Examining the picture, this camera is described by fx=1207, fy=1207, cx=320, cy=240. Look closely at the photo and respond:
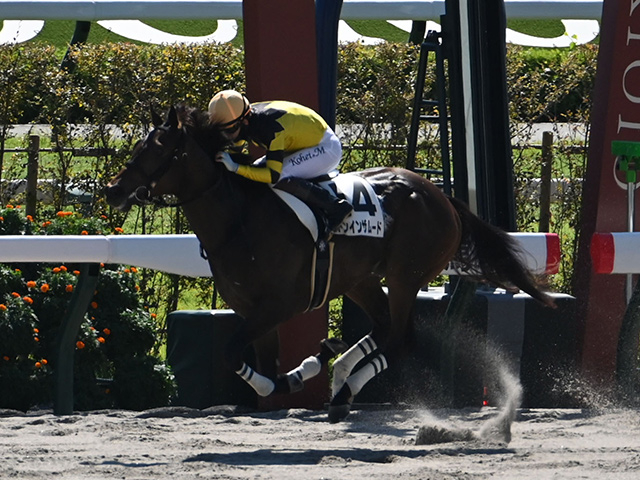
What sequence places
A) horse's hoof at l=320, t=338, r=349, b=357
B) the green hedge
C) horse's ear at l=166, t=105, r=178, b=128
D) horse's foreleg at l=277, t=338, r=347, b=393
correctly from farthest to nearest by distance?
the green hedge < horse's hoof at l=320, t=338, r=349, b=357 < horse's foreleg at l=277, t=338, r=347, b=393 < horse's ear at l=166, t=105, r=178, b=128

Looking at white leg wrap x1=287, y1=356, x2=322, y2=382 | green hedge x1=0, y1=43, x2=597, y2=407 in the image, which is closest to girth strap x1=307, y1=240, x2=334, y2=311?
white leg wrap x1=287, y1=356, x2=322, y2=382

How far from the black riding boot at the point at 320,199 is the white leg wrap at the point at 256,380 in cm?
69

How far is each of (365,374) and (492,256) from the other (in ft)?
3.31

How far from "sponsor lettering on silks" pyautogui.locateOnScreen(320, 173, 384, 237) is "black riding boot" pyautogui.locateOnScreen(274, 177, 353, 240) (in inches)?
3.4

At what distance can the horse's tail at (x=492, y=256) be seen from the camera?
242 inches

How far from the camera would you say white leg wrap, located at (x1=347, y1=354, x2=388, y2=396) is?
557cm

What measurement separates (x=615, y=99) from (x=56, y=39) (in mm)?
13402

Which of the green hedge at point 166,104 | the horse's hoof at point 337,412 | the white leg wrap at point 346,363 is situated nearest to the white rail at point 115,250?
the white leg wrap at point 346,363

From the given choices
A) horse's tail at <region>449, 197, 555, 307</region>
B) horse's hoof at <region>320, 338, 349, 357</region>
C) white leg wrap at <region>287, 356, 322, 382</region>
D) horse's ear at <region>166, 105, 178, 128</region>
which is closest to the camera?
horse's ear at <region>166, 105, 178, 128</region>

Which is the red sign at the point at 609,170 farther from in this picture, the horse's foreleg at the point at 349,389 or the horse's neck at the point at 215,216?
the horse's neck at the point at 215,216

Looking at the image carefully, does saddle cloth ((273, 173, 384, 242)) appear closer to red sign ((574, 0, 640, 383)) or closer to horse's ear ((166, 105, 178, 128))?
horse's ear ((166, 105, 178, 128))

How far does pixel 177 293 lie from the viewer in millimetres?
7590

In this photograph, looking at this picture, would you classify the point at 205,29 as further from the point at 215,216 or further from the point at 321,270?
the point at 215,216

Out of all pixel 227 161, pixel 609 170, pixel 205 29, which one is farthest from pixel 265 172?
pixel 205 29
